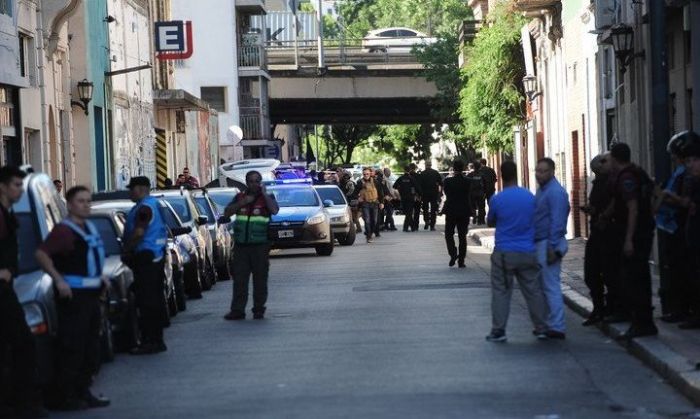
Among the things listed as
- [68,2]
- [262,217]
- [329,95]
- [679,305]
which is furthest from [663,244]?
[329,95]

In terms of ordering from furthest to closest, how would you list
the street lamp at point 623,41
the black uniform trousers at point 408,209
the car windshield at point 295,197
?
the black uniform trousers at point 408,209, the car windshield at point 295,197, the street lamp at point 623,41

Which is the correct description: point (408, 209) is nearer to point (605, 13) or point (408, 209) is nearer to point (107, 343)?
point (605, 13)

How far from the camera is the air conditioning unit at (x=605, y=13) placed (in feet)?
107

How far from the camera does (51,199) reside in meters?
14.4

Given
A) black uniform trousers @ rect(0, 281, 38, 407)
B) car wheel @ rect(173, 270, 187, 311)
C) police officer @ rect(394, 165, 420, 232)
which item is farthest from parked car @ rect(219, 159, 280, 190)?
black uniform trousers @ rect(0, 281, 38, 407)

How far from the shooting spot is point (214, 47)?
267 ft

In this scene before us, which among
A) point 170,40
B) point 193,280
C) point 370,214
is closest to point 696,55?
point 193,280

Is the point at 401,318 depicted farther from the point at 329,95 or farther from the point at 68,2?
the point at 329,95

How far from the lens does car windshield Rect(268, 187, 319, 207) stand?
3809 cm

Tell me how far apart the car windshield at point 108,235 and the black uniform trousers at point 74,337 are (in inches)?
171

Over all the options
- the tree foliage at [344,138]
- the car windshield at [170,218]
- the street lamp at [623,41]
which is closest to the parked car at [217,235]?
the car windshield at [170,218]

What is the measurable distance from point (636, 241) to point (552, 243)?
1.20 meters

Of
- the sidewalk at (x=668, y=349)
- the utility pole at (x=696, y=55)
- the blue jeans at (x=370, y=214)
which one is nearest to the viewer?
the sidewalk at (x=668, y=349)

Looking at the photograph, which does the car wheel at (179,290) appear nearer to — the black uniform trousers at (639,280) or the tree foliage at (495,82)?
the black uniform trousers at (639,280)
